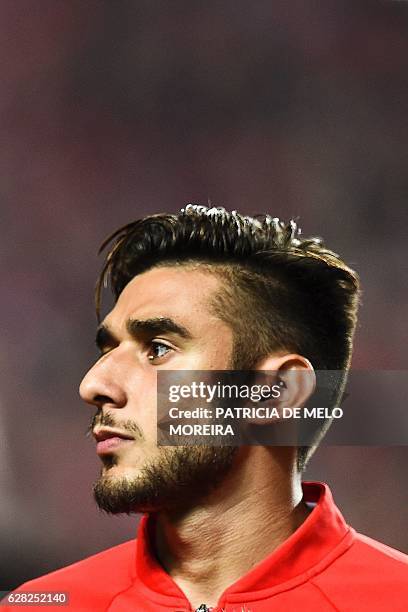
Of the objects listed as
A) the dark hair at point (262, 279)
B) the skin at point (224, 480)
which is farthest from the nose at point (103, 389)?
the dark hair at point (262, 279)

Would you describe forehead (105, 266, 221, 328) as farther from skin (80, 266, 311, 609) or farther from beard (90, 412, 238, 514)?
beard (90, 412, 238, 514)

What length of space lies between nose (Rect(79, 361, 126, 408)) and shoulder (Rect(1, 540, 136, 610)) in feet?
0.96

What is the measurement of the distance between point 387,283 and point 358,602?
57cm

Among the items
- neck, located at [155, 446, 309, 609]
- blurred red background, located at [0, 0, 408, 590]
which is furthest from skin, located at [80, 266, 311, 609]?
blurred red background, located at [0, 0, 408, 590]

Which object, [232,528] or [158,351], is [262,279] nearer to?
[158,351]

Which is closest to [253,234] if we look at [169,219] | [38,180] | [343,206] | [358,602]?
[169,219]

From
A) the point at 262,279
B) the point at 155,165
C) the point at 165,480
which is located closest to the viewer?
the point at 165,480

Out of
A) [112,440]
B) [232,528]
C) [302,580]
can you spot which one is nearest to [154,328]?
[112,440]

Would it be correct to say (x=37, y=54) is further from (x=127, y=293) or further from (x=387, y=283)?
(x=387, y=283)

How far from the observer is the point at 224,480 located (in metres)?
1.31

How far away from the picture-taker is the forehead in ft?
4.39

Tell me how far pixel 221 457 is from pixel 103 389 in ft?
0.69

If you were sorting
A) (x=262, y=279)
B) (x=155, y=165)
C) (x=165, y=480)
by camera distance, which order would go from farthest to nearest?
1. (x=155, y=165)
2. (x=262, y=279)
3. (x=165, y=480)

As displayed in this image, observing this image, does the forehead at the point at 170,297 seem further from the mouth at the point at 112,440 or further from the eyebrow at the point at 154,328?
the mouth at the point at 112,440
